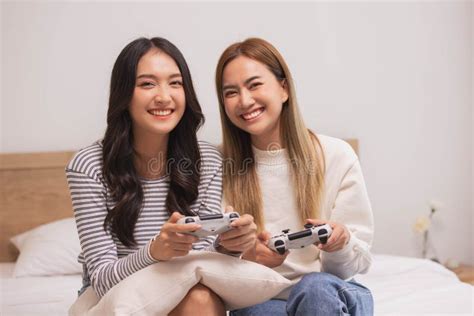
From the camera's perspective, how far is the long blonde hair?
1.46 meters

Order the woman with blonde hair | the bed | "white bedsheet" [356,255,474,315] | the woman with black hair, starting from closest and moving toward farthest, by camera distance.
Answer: the woman with black hair
the woman with blonde hair
"white bedsheet" [356,255,474,315]
the bed

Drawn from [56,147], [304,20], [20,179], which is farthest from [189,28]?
[20,179]

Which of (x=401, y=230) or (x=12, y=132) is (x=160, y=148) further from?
(x=401, y=230)

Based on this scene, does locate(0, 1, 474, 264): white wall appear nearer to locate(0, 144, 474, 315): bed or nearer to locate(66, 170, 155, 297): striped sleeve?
locate(0, 144, 474, 315): bed

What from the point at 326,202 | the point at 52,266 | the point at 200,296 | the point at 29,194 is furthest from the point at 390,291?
the point at 29,194

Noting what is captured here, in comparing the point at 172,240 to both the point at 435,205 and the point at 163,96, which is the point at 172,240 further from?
the point at 435,205

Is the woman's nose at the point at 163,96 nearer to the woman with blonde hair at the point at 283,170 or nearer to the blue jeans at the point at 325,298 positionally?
the woman with blonde hair at the point at 283,170

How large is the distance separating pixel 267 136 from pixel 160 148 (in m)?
→ 0.27

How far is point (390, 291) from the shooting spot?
1.90 meters

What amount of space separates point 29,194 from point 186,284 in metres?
1.60

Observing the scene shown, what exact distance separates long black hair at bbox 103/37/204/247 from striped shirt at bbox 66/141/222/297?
17mm

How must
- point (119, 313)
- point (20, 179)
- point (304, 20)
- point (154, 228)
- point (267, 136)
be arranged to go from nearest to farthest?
point (119, 313)
point (154, 228)
point (267, 136)
point (20, 179)
point (304, 20)

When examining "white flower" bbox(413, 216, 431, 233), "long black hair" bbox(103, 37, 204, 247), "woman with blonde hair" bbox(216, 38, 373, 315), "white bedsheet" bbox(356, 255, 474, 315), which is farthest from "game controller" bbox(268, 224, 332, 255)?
"white flower" bbox(413, 216, 431, 233)

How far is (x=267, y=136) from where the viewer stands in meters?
1.52
